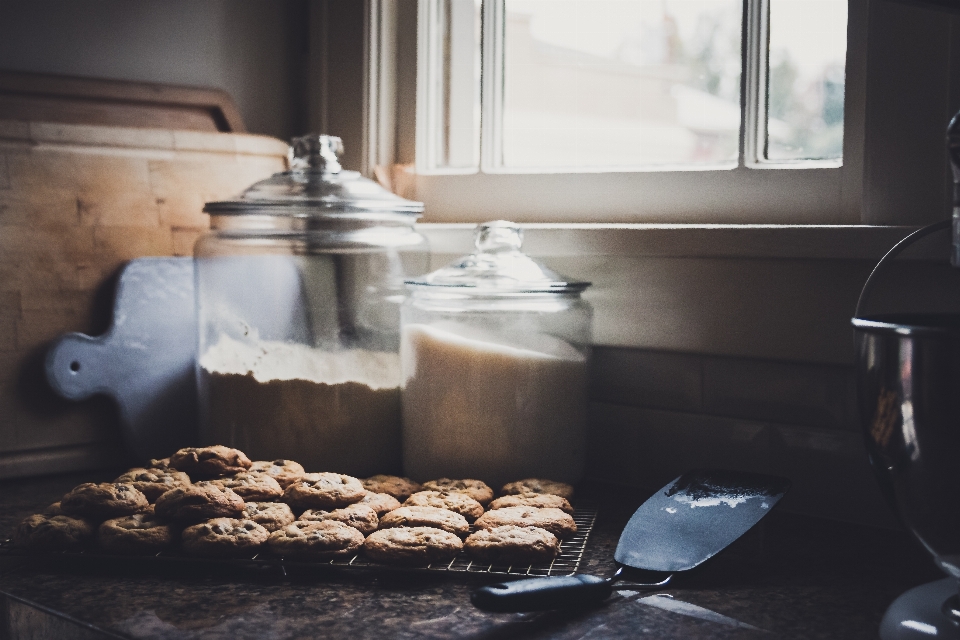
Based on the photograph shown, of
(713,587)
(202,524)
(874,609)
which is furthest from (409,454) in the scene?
(874,609)

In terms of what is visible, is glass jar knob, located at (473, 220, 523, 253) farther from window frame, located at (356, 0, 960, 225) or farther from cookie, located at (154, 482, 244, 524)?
cookie, located at (154, 482, 244, 524)

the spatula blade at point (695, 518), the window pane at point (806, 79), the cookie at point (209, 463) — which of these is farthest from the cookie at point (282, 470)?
Answer: the window pane at point (806, 79)

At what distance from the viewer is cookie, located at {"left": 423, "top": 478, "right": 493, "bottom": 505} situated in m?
0.99

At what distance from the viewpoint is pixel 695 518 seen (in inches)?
34.1

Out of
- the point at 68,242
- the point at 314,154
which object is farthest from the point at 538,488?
the point at 68,242

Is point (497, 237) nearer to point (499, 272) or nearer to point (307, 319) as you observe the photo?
point (499, 272)

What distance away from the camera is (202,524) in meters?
0.86

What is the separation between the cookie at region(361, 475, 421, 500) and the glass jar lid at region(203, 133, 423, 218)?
0.31m

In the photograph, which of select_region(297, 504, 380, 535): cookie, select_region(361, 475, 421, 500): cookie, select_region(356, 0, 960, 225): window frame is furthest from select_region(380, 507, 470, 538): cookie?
select_region(356, 0, 960, 225): window frame

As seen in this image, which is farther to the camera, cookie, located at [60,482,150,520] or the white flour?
the white flour

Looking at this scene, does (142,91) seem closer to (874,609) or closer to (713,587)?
(713,587)

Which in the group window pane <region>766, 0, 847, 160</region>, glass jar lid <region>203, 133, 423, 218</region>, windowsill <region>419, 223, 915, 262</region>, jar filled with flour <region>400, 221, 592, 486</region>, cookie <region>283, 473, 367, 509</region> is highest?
window pane <region>766, 0, 847, 160</region>

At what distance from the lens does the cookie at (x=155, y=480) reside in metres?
0.96

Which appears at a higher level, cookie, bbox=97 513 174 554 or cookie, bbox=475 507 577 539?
cookie, bbox=475 507 577 539
